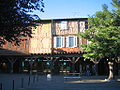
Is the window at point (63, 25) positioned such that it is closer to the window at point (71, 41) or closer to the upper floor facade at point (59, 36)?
the upper floor facade at point (59, 36)

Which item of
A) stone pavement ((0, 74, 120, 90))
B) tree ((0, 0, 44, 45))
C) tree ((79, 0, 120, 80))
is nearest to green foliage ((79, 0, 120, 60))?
tree ((79, 0, 120, 80))

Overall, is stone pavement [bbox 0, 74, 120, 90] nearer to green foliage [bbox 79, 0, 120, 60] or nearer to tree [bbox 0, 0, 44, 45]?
green foliage [bbox 79, 0, 120, 60]

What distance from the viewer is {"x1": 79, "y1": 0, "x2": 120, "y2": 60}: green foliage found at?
1892cm

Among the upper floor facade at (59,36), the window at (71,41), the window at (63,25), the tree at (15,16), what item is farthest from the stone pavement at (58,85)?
the window at (63,25)

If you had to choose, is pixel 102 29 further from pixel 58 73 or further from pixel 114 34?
Answer: pixel 58 73

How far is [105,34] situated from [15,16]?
37.6 feet

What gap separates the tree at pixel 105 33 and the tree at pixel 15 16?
385 inches

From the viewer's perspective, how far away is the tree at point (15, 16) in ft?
28.7

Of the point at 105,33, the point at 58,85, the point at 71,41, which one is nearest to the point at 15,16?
the point at 58,85

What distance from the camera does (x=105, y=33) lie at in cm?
1925

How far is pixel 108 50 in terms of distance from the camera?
19.4 metres

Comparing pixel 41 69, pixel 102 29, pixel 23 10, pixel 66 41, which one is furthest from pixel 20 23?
pixel 41 69

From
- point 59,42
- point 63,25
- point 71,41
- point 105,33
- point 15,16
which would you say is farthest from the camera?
point 63,25

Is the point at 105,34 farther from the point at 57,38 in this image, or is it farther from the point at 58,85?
the point at 57,38
